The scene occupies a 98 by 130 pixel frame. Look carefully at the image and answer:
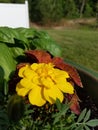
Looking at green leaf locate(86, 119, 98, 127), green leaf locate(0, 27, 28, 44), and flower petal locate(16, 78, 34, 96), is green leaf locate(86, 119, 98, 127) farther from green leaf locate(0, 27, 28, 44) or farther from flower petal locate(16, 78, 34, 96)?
green leaf locate(0, 27, 28, 44)

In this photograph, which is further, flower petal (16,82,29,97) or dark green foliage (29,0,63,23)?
dark green foliage (29,0,63,23)

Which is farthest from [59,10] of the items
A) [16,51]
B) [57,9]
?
[16,51]

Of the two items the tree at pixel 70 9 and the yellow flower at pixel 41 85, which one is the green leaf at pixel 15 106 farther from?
the tree at pixel 70 9

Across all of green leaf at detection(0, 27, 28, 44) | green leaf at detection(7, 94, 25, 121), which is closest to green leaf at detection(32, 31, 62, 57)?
green leaf at detection(0, 27, 28, 44)

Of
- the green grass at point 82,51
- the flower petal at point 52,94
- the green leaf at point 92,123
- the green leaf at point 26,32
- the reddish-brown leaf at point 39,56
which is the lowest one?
the green grass at point 82,51

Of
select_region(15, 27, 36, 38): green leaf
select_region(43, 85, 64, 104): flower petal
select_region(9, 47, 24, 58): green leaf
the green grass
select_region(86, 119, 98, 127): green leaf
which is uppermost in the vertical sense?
select_region(43, 85, 64, 104): flower petal

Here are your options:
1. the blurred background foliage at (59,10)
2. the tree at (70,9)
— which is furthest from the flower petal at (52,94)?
the tree at (70,9)

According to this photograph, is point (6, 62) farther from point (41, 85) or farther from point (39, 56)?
point (41, 85)
